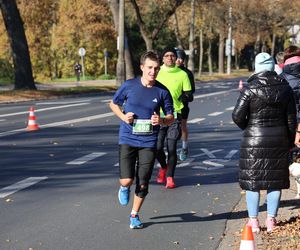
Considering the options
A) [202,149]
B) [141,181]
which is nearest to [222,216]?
[141,181]

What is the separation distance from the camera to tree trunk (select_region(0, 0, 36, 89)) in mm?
31500

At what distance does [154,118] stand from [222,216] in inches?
64.3

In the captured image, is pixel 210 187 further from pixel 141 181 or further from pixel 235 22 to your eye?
pixel 235 22

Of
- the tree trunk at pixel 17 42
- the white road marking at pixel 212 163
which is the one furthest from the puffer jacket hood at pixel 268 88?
the tree trunk at pixel 17 42

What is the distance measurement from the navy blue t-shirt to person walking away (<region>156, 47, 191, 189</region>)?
87.1 inches

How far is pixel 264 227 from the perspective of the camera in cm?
646

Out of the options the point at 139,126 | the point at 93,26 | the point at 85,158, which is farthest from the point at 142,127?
the point at 93,26

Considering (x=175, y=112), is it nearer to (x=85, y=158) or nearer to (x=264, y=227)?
(x=264, y=227)

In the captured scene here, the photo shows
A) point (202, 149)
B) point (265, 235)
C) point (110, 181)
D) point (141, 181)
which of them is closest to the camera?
point (265, 235)

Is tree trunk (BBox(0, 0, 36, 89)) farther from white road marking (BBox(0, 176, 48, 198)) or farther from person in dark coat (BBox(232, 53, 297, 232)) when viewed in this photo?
person in dark coat (BBox(232, 53, 297, 232))

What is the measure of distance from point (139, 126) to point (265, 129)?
1282 millimetres

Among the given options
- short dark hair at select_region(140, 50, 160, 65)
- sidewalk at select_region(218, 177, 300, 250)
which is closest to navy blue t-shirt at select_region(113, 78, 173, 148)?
short dark hair at select_region(140, 50, 160, 65)

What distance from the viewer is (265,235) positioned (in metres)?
6.02

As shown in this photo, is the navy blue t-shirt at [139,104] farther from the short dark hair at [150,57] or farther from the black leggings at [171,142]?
the black leggings at [171,142]
